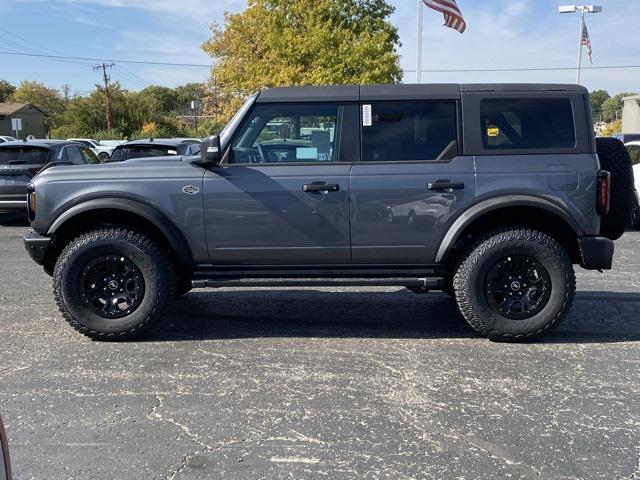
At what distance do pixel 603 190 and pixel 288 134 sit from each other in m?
2.51

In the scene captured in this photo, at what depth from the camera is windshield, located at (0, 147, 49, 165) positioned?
11797 millimetres

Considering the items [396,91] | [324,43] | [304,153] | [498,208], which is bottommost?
[498,208]

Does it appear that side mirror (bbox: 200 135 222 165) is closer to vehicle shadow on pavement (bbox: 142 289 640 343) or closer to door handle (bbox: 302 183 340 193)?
door handle (bbox: 302 183 340 193)

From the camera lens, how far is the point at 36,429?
359cm

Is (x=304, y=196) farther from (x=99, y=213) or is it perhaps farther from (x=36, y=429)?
(x=36, y=429)

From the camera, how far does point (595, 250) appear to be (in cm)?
493

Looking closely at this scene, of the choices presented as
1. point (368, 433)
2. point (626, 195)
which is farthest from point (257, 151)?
point (626, 195)

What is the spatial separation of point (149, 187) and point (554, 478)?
352cm

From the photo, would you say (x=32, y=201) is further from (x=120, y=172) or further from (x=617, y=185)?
(x=617, y=185)

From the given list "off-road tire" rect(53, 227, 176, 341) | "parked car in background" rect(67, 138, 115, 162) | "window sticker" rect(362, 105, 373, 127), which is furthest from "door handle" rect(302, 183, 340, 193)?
"parked car in background" rect(67, 138, 115, 162)

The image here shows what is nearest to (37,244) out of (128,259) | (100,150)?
(128,259)

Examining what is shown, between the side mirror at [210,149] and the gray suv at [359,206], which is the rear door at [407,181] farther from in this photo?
the side mirror at [210,149]

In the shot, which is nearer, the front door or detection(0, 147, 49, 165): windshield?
the front door

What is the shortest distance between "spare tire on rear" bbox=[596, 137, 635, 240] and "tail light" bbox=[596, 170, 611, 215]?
43 centimetres
